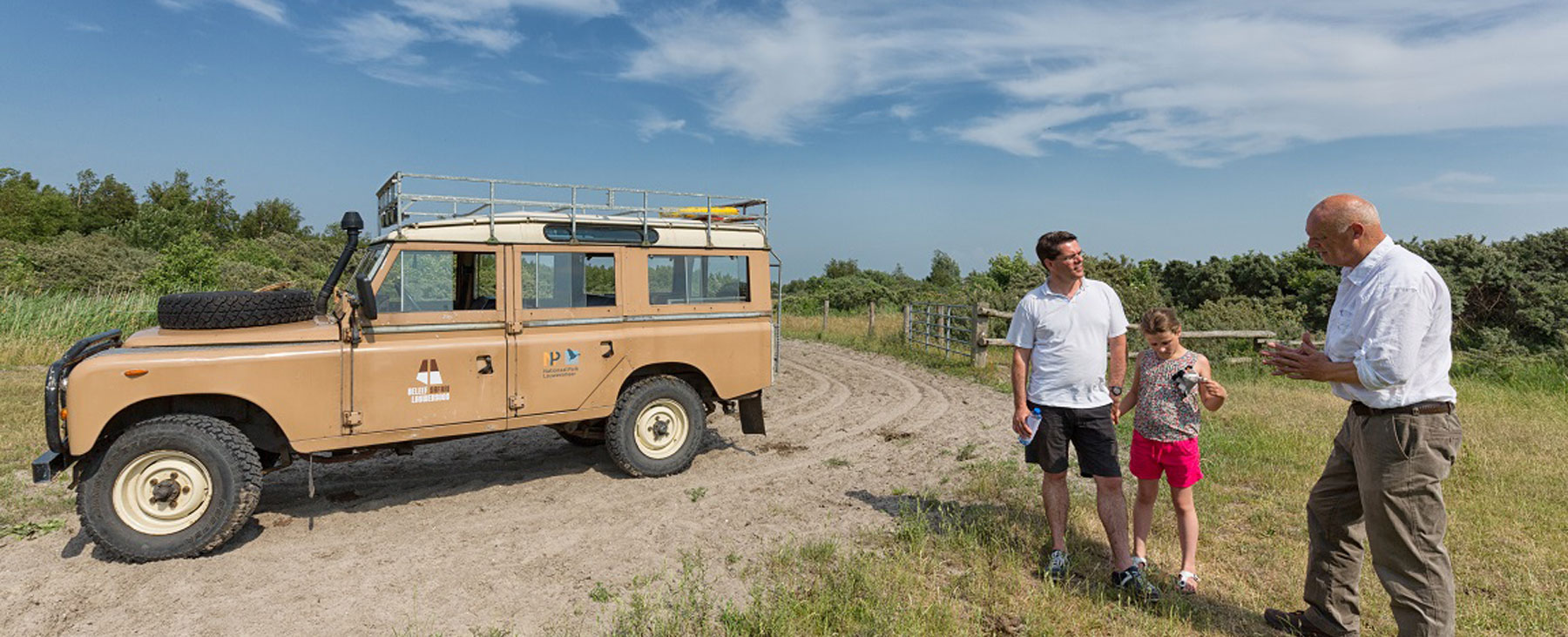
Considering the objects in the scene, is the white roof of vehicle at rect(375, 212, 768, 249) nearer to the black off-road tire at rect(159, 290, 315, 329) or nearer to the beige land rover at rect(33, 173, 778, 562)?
the beige land rover at rect(33, 173, 778, 562)

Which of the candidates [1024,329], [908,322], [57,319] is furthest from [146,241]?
[1024,329]

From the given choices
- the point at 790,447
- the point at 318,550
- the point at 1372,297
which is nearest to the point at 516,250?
the point at 318,550

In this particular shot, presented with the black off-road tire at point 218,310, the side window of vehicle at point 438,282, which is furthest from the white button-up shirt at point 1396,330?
the black off-road tire at point 218,310

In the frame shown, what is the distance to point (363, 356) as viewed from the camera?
566cm

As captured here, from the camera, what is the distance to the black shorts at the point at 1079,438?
4.50 metres

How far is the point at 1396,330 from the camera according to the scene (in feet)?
10.8

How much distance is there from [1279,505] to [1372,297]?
3.58 metres

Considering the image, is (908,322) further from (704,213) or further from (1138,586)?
(1138,586)

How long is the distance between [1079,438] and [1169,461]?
0.50 meters

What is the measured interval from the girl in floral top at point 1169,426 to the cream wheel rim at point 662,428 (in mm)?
4092

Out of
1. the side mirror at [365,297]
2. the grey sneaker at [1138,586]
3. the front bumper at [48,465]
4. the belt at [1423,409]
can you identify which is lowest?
the grey sneaker at [1138,586]

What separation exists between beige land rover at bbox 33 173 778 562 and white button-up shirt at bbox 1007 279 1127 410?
3.39 metres

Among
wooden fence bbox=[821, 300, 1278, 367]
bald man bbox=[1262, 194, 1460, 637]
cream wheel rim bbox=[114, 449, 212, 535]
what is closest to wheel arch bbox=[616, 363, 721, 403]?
cream wheel rim bbox=[114, 449, 212, 535]

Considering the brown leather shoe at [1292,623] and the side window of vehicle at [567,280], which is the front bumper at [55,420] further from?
the brown leather shoe at [1292,623]
